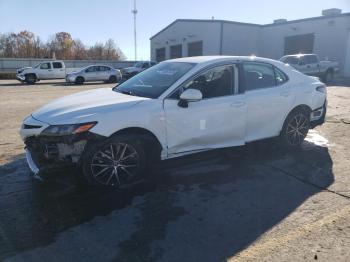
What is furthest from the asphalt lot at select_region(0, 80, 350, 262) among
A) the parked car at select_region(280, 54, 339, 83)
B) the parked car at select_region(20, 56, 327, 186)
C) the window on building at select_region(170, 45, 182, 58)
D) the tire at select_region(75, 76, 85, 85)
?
the window on building at select_region(170, 45, 182, 58)

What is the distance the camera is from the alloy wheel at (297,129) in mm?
6074

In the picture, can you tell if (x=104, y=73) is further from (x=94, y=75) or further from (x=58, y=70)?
(x=58, y=70)

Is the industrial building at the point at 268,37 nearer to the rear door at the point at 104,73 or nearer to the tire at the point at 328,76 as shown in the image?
the tire at the point at 328,76

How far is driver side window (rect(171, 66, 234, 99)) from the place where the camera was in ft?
16.3

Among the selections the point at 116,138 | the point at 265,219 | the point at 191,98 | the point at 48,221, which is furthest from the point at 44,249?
the point at 191,98

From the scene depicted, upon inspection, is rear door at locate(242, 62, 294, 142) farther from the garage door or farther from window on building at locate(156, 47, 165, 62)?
window on building at locate(156, 47, 165, 62)

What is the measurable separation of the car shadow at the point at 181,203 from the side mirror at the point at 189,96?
1.04 m

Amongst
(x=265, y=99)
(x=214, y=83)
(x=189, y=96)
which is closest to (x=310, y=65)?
(x=265, y=99)

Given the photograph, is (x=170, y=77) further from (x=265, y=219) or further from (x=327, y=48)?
(x=327, y=48)

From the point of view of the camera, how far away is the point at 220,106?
500cm

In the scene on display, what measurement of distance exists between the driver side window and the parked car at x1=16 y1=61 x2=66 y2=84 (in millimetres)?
24508

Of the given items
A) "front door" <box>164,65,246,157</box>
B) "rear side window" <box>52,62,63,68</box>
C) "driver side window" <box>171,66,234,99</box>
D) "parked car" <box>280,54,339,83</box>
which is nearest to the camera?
"front door" <box>164,65,246,157</box>

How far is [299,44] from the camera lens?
3328 centimetres

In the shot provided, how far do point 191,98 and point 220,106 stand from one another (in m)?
0.61
